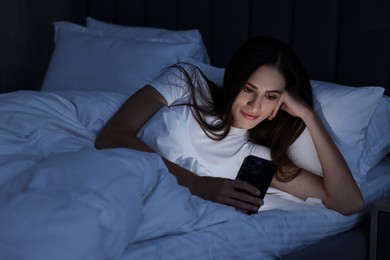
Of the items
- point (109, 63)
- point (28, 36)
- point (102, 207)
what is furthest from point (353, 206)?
point (28, 36)

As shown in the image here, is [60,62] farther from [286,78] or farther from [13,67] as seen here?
[286,78]

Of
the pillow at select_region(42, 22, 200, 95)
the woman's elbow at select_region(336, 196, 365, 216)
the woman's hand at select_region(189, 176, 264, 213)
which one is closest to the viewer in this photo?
the woman's hand at select_region(189, 176, 264, 213)

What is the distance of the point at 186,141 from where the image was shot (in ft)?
6.04

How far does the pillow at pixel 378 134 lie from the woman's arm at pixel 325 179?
228 millimetres

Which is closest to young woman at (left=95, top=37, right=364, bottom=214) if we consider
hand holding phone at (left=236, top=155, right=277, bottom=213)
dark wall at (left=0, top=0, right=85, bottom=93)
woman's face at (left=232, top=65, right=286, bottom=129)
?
woman's face at (left=232, top=65, right=286, bottom=129)

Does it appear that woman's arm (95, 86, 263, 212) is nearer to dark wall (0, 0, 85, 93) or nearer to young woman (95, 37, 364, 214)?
young woman (95, 37, 364, 214)

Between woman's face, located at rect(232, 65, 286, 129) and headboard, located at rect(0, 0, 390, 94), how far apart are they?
45cm

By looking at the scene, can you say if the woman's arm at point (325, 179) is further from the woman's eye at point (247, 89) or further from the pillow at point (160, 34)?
the pillow at point (160, 34)

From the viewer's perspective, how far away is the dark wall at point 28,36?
2.81 m

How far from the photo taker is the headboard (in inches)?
81.4

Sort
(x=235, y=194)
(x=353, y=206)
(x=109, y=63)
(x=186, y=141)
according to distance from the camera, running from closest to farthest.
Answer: (x=235, y=194) → (x=353, y=206) → (x=186, y=141) → (x=109, y=63)

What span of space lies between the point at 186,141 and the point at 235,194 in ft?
1.04

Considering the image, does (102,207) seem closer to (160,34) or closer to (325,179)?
(325,179)

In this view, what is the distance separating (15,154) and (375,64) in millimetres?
1195
